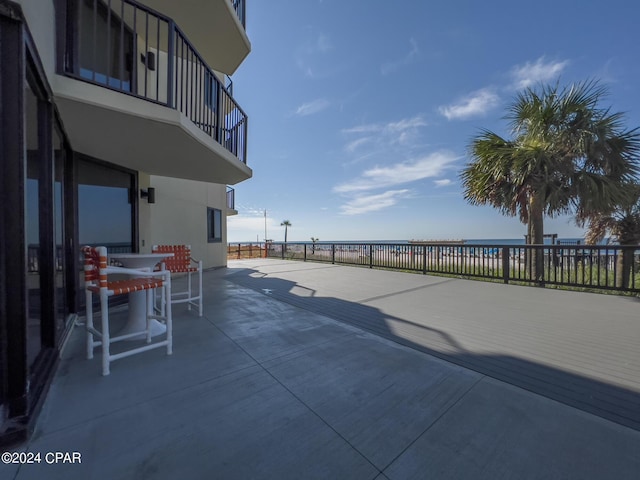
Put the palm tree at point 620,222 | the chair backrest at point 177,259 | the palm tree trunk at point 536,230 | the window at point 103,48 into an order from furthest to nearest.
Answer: the palm tree at point 620,222 < the palm tree trunk at point 536,230 < the chair backrest at point 177,259 < the window at point 103,48

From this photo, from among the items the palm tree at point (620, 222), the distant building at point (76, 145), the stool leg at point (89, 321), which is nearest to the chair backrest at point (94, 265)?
the stool leg at point (89, 321)

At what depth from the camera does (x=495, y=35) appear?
6832mm

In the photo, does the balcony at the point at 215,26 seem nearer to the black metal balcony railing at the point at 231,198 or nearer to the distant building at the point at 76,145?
the distant building at the point at 76,145

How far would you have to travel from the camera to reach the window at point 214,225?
26.6 feet

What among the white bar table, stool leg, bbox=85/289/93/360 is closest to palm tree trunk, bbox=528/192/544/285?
the white bar table

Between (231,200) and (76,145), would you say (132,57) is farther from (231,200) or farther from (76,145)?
(231,200)

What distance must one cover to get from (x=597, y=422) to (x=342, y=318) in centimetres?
221

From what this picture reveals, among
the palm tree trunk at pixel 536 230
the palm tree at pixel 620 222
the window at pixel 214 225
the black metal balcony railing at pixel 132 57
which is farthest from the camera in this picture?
the window at pixel 214 225

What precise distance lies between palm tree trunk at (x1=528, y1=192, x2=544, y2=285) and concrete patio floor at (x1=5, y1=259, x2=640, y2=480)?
2234 millimetres

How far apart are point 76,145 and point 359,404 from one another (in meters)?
4.31

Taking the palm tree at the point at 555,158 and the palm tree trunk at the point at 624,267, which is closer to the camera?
the palm tree trunk at the point at 624,267

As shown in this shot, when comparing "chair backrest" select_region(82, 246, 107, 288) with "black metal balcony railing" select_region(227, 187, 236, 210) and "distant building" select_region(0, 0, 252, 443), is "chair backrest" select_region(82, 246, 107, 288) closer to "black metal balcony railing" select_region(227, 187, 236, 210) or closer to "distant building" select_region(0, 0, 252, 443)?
"distant building" select_region(0, 0, 252, 443)

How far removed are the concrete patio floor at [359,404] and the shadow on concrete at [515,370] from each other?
0.04 ft

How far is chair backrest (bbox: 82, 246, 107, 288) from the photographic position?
1940 millimetres
